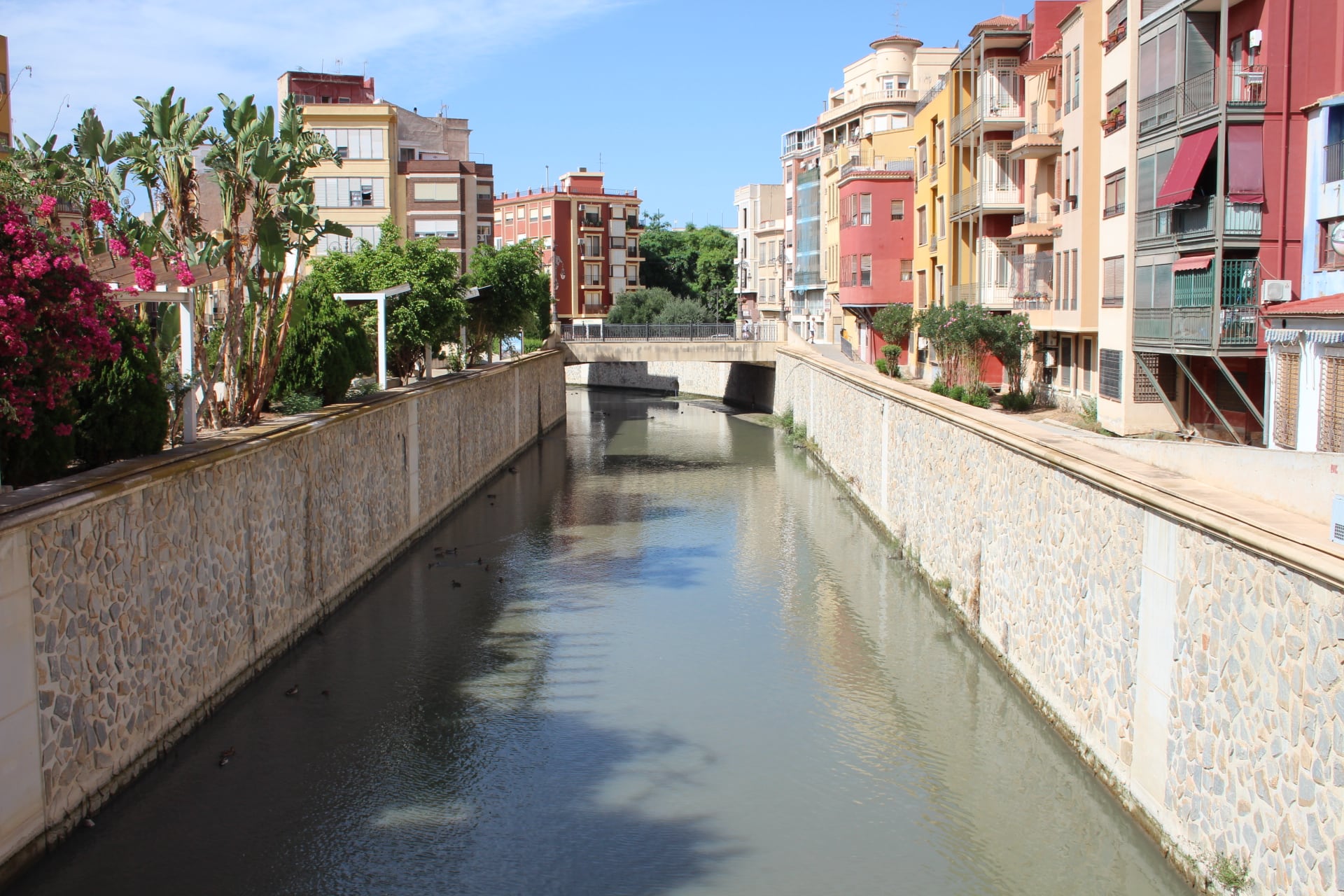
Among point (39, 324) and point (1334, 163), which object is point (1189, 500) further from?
point (1334, 163)

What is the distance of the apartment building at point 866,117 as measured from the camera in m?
58.8

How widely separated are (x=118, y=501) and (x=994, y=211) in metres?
28.3

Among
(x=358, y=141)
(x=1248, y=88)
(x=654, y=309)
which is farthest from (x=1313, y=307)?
(x=654, y=309)

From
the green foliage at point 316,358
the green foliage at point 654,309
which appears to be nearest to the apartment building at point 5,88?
the green foliage at point 316,358

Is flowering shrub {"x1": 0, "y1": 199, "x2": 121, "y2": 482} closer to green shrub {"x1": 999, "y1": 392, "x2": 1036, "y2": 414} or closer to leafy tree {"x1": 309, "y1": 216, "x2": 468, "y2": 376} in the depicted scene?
leafy tree {"x1": 309, "y1": 216, "x2": 468, "y2": 376}

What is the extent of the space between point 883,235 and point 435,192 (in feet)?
65.7

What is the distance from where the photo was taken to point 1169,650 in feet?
34.3

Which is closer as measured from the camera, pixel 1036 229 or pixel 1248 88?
pixel 1248 88

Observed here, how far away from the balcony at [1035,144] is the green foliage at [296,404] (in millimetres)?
19230

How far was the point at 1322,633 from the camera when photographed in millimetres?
7918

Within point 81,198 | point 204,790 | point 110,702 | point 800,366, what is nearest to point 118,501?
point 110,702

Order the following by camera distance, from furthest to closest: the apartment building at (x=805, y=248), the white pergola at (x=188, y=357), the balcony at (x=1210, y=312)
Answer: the apartment building at (x=805, y=248) < the balcony at (x=1210, y=312) < the white pergola at (x=188, y=357)

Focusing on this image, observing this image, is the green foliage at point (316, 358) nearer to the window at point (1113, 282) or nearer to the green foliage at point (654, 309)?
Result: the window at point (1113, 282)

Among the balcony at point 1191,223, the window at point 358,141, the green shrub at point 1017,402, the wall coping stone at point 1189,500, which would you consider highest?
the window at point 358,141
